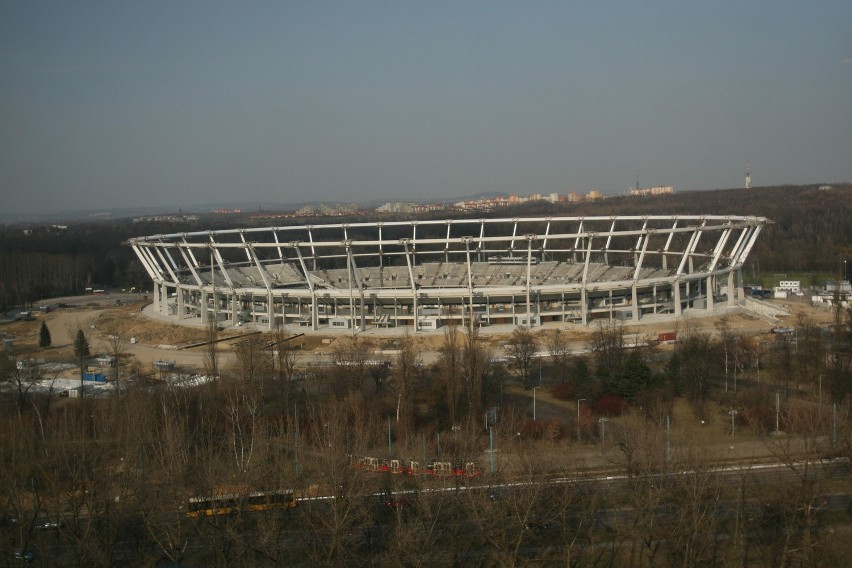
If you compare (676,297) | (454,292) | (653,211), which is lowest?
(676,297)

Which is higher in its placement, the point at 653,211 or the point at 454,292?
the point at 653,211

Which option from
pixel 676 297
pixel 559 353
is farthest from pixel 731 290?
pixel 559 353

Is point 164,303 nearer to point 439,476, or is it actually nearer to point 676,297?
point 676,297

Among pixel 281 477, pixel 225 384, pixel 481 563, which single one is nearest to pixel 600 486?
pixel 481 563

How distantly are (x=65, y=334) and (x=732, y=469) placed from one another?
961 inches

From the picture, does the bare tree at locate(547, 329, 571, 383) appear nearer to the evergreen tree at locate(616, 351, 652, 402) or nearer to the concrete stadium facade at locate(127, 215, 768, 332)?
the concrete stadium facade at locate(127, 215, 768, 332)

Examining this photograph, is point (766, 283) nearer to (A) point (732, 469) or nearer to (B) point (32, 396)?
(A) point (732, 469)

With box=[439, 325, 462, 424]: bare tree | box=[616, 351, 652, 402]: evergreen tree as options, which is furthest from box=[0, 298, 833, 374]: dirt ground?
box=[616, 351, 652, 402]: evergreen tree

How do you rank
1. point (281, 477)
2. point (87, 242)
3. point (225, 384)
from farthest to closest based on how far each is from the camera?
point (87, 242) < point (225, 384) < point (281, 477)

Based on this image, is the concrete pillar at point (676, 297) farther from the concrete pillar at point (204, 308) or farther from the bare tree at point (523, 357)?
the concrete pillar at point (204, 308)

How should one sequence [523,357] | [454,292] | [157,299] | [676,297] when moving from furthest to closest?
[157,299], [676,297], [454,292], [523,357]

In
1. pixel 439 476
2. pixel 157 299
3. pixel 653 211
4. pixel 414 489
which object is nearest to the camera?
pixel 414 489

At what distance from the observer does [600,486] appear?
11711 millimetres

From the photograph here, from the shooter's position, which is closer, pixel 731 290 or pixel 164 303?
pixel 731 290
